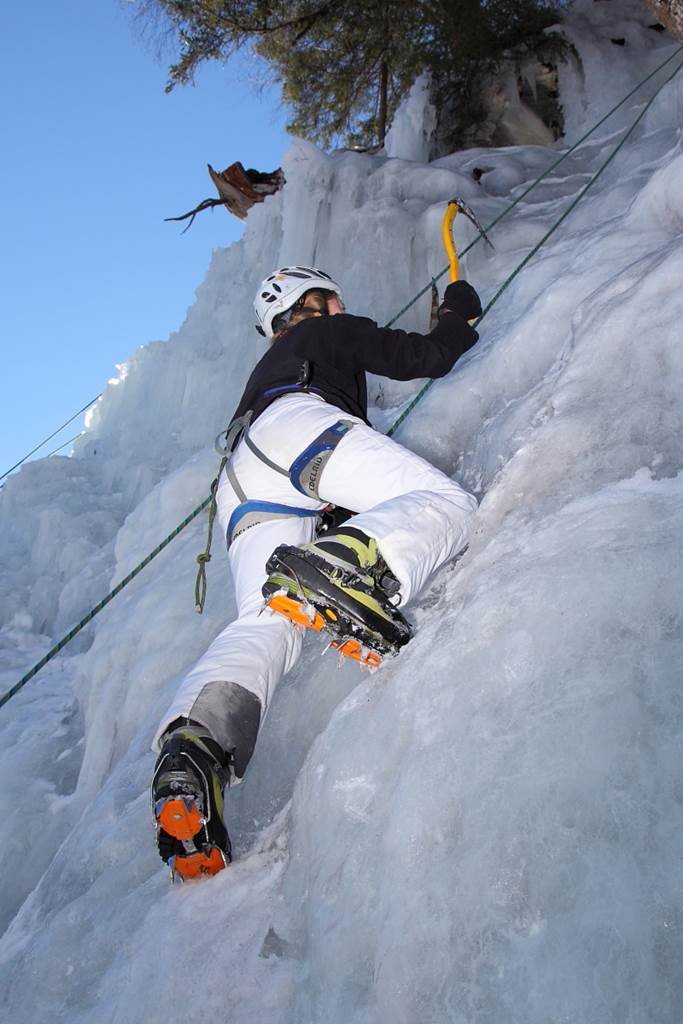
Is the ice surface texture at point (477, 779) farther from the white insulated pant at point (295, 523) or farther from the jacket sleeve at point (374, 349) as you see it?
the jacket sleeve at point (374, 349)

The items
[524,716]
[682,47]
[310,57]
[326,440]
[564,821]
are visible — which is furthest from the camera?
[310,57]

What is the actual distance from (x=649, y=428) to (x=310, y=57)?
7.37 m

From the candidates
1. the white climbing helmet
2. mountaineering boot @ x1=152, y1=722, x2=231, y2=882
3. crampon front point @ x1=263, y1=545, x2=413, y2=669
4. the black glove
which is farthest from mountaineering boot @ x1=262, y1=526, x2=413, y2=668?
the white climbing helmet

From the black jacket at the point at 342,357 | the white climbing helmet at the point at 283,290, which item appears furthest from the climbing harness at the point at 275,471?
the white climbing helmet at the point at 283,290

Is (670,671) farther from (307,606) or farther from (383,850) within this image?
(307,606)

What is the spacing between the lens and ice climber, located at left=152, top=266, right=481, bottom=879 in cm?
157

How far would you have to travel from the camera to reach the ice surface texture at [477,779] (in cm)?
96

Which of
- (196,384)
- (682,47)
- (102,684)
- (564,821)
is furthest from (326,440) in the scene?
(682,47)

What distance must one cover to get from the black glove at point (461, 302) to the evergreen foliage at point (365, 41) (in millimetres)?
5101

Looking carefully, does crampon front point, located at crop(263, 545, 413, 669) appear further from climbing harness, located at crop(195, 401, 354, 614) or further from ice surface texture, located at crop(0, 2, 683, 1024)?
climbing harness, located at crop(195, 401, 354, 614)

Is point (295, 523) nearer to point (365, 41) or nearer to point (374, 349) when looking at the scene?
point (374, 349)

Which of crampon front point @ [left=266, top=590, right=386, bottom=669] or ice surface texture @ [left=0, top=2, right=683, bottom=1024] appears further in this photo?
crampon front point @ [left=266, top=590, right=386, bottom=669]

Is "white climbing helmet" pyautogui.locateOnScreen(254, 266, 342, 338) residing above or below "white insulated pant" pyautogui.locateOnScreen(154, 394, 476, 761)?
above

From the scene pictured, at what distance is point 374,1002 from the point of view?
107 centimetres
